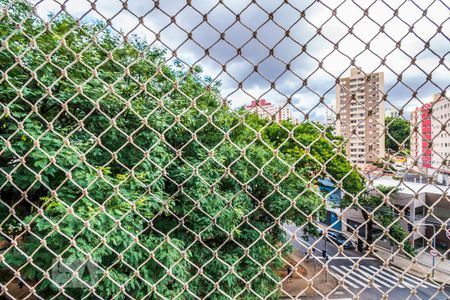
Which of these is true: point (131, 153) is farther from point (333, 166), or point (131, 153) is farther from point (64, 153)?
point (333, 166)

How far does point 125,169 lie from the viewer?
319 centimetres

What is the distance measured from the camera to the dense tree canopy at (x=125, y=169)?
916 millimetres

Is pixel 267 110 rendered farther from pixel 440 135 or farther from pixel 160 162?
pixel 160 162

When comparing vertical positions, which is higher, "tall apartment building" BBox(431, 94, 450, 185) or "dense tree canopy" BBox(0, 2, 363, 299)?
"tall apartment building" BBox(431, 94, 450, 185)

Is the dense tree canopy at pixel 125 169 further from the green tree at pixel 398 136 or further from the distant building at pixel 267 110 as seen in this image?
the green tree at pixel 398 136

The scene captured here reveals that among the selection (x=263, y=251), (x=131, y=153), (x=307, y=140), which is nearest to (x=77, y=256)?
(x=131, y=153)

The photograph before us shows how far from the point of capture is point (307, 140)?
22.9 ft

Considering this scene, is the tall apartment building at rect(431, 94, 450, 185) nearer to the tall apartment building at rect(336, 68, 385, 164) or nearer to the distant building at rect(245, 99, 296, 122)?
the tall apartment building at rect(336, 68, 385, 164)

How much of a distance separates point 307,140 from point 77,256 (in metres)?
5.73

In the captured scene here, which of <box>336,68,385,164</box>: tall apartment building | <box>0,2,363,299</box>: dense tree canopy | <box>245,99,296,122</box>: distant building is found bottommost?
<box>0,2,363,299</box>: dense tree canopy

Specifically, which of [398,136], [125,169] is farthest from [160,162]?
[398,136]

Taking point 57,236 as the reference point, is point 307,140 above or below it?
above

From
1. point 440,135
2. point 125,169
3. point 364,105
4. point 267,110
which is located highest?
point 440,135

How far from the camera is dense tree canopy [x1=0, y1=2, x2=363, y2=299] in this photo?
0.92 metres
